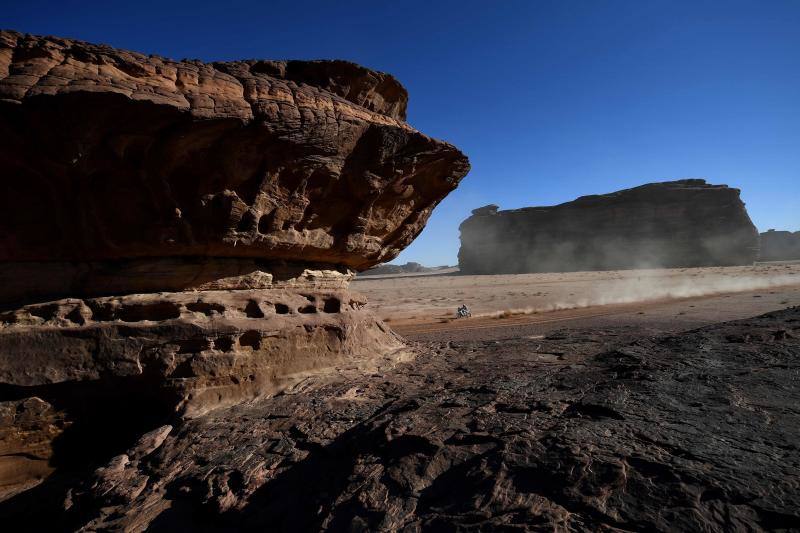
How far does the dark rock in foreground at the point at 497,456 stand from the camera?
225 centimetres

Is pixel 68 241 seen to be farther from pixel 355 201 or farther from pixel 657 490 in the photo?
pixel 657 490

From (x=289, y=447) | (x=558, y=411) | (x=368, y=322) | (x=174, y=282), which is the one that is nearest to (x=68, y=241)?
(x=174, y=282)

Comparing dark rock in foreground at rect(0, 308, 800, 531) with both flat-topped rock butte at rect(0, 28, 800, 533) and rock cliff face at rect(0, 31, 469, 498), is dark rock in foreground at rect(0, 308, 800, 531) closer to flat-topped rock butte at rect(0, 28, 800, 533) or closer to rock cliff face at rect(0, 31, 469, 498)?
flat-topped rock butte at rect(0, 28, 800, 533)

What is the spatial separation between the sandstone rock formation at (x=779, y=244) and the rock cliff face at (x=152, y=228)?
91.0 m

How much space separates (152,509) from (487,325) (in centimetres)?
1234

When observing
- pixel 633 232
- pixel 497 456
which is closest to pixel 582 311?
pixel 497 456

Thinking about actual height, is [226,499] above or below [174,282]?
below

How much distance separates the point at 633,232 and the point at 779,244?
4614 cm

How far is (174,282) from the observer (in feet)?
18.0

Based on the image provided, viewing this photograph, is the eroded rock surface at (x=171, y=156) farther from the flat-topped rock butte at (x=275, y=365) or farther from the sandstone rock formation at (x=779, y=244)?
the sandstone rock formation at (x=779, y=244)

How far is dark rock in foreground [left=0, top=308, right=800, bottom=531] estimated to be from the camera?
225 cm

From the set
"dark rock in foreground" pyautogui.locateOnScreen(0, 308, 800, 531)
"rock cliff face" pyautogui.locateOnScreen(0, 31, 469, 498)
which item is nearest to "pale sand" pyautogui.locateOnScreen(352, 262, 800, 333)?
"rock cliff face" pyautogui.locateOnScreen(0, 31, 469, 498)

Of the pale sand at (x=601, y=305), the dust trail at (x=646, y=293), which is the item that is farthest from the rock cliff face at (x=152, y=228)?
the dust trail at (x=646, y=293)

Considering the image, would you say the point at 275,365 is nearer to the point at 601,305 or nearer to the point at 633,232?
the point at 601,305
